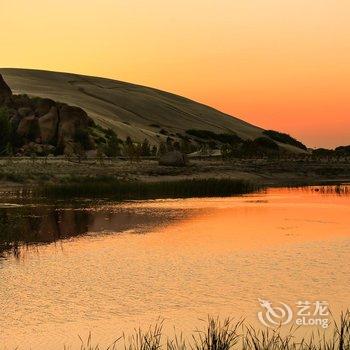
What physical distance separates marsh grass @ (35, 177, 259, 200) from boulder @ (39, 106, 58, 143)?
136 ft

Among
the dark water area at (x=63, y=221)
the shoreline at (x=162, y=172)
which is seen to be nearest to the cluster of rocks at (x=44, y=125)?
the shoreline at (x=162, y=172)

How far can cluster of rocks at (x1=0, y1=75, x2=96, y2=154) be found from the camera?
103625 mm

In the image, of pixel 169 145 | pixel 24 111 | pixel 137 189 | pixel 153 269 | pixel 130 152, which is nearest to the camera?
pixel 153 269

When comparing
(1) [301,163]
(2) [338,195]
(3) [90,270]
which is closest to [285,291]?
(3) [90,270]

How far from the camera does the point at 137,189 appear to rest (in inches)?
2307

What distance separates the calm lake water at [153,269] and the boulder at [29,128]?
6863 cm

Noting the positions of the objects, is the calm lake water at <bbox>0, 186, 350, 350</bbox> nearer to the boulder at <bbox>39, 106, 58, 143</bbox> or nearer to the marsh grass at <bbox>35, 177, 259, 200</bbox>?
the marsh grass at <bbox>35, 177, 259, 200</bbox>

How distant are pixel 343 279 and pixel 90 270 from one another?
7934 millimetres

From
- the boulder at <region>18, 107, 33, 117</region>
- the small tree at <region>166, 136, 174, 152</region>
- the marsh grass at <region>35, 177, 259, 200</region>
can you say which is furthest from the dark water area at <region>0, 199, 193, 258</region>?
the boulder at <region>18, 107, 33, 117</region>

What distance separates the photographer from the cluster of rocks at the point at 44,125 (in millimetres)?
103625

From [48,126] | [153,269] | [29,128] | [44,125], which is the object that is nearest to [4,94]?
[29,128]

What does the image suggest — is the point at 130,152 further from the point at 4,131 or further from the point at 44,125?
the point at 44,125

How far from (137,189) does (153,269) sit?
36.9 metres

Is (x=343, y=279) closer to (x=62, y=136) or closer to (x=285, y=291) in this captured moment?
(x=285, y=291)
